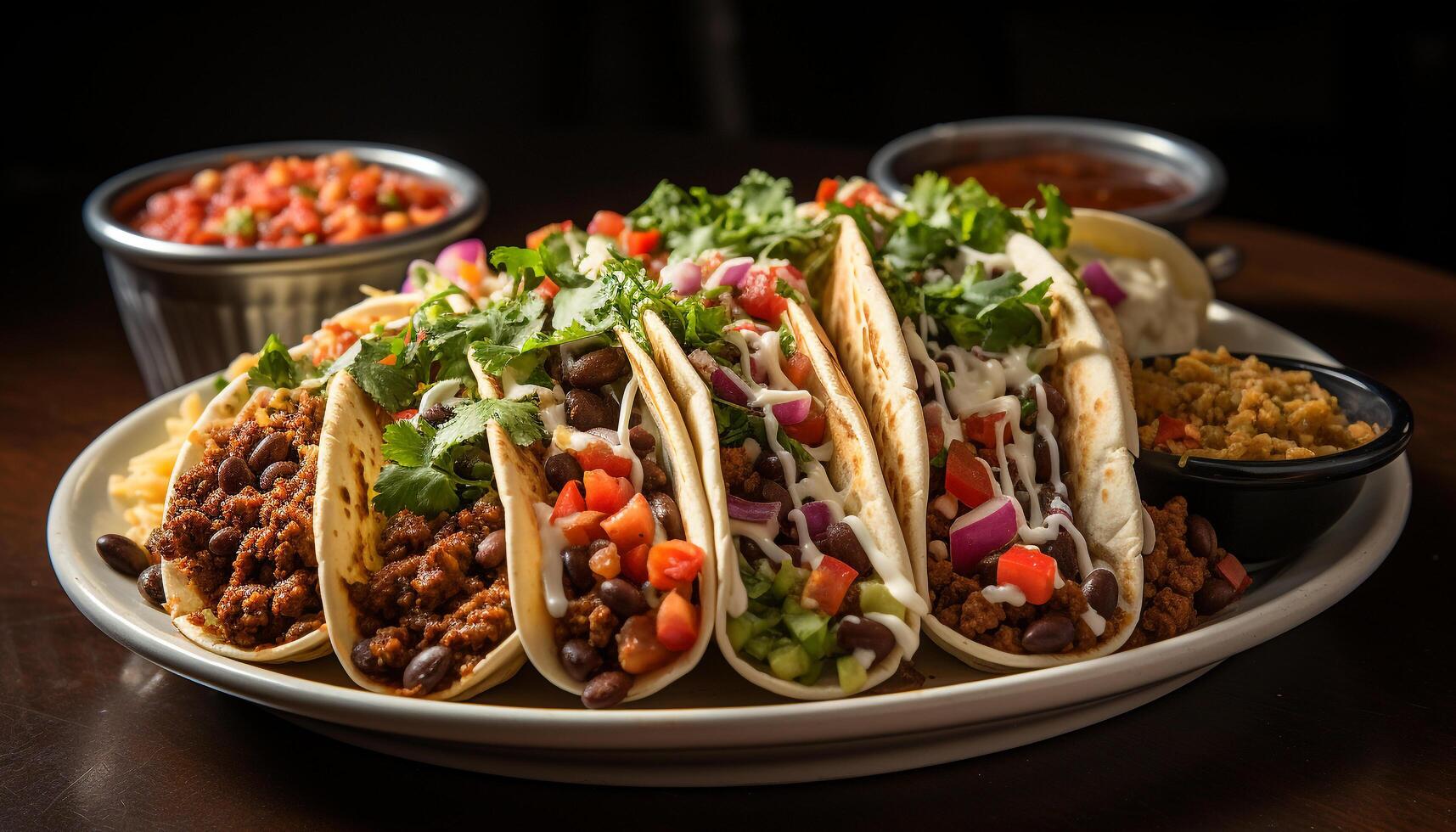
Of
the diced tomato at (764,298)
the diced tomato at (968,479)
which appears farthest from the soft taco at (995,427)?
the diced tomato at (764,298)

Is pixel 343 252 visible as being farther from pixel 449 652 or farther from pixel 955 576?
pixel 955 576

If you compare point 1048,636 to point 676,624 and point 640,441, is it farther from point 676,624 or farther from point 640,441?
point 640,441

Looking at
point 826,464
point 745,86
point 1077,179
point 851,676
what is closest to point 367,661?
point 851,676

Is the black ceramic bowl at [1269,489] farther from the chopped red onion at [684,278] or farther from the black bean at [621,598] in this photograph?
the black bean at [621,598]

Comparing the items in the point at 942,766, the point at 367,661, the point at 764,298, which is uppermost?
the point at 764,298

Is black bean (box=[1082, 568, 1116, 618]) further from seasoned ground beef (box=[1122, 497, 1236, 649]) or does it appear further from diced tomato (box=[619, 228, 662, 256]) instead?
diced tomato (box=[619, 228, 662, 256])
